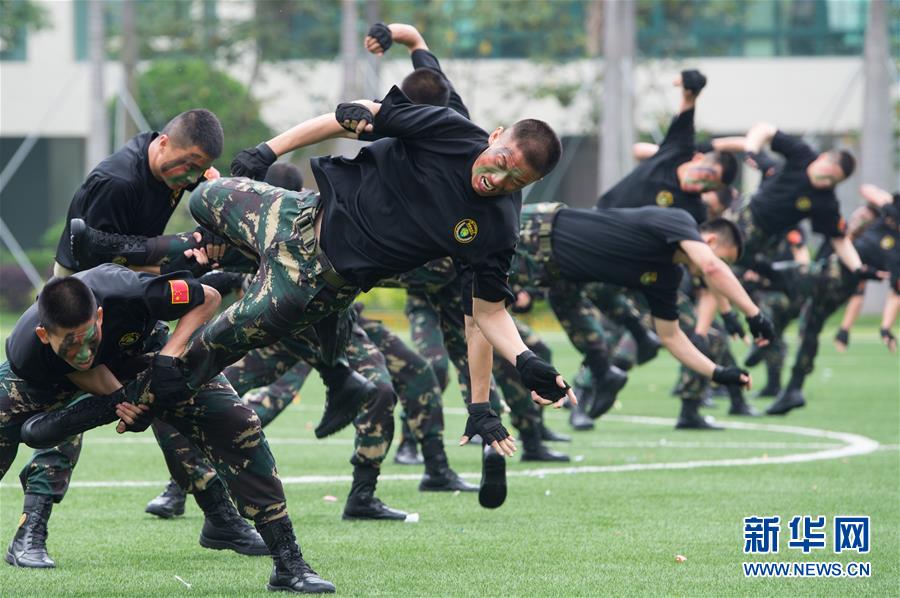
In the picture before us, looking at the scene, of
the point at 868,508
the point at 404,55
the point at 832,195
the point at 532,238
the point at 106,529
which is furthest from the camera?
the point at 404,55

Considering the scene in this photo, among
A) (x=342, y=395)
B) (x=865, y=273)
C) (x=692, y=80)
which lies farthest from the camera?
(x=865, y=273)

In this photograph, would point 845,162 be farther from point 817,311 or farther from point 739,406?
point 739,406

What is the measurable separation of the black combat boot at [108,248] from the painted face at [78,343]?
105 cm

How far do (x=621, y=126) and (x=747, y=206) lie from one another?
1628 cm

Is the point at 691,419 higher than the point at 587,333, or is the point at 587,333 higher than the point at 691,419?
the point at 587,333

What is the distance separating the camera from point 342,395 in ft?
27.2

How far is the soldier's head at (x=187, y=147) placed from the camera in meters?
7.23

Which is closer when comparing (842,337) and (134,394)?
(134,394)

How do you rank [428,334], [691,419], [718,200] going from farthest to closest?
[718,200], [691,419], [428,334]

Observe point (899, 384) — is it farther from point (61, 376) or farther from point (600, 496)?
point (61, 376)

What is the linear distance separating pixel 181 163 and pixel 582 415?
6.95m

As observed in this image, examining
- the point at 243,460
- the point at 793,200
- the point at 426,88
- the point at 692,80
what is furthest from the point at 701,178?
the point at 243,460

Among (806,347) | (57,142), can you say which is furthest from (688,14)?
(806,347)

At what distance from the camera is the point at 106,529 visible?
8.02m
